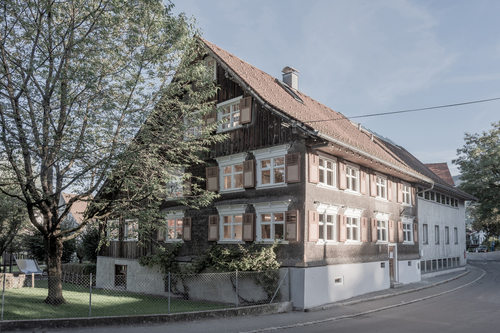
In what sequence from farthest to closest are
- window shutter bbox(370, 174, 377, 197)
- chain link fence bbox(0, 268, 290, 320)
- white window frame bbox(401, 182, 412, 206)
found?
white window frame bbox(401, 182, 412, 206) → window shutter bbox(370, 174, 377, 197) → chain link fence bbox(0, 268, 290, 320)

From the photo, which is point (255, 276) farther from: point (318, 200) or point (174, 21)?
point (174, 21)

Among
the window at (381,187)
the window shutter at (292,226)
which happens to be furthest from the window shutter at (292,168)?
the window at (381,187)

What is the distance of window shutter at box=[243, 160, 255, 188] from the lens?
61.2 ft

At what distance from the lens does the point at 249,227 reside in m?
18.2

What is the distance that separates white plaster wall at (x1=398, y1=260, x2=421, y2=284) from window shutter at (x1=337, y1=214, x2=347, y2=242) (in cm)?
736

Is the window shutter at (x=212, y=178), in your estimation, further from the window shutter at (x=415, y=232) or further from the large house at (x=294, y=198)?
the window shutter at (x=415, y=232)

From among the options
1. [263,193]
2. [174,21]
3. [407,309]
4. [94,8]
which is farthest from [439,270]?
[94,8]

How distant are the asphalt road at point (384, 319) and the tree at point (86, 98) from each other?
5.22m

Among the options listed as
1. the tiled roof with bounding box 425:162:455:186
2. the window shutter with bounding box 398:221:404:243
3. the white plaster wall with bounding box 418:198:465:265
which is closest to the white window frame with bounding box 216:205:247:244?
the window shutter with bounding box 398:221:404:243

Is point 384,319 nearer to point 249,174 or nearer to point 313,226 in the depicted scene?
point 313,226

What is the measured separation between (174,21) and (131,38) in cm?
163

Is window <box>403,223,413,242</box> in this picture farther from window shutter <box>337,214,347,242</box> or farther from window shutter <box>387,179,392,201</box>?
window shutter <box>337,214,347,242</box>

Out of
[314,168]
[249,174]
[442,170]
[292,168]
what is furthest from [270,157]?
[442,170]

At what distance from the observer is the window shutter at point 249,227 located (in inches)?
712
